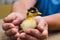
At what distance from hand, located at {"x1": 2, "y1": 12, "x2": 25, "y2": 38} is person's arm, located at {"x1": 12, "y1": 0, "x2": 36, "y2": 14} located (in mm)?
124

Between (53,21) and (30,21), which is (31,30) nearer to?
(30,21)

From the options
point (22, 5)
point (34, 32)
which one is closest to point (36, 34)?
point (34, 32)

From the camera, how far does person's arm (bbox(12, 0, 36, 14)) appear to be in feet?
2.67

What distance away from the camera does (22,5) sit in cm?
85

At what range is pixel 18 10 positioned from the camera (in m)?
0.80

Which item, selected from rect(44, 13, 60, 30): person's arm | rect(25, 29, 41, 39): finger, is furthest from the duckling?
rect(44, 13, 60, 30): person's arm

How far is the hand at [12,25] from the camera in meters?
0.62

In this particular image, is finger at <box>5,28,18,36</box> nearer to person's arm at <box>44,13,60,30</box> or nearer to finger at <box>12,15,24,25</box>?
finger at <box>12,15,24,25</box>

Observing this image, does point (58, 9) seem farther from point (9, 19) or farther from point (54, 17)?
point (9, 19)

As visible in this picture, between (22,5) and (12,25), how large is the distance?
0.25 m

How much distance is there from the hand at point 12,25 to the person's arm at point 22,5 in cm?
12

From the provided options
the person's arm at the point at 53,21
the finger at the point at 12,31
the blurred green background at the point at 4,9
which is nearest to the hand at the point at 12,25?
the finger at the point at 12,31

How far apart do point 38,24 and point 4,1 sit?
1138 millimetres

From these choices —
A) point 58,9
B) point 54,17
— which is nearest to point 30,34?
point 54,17
